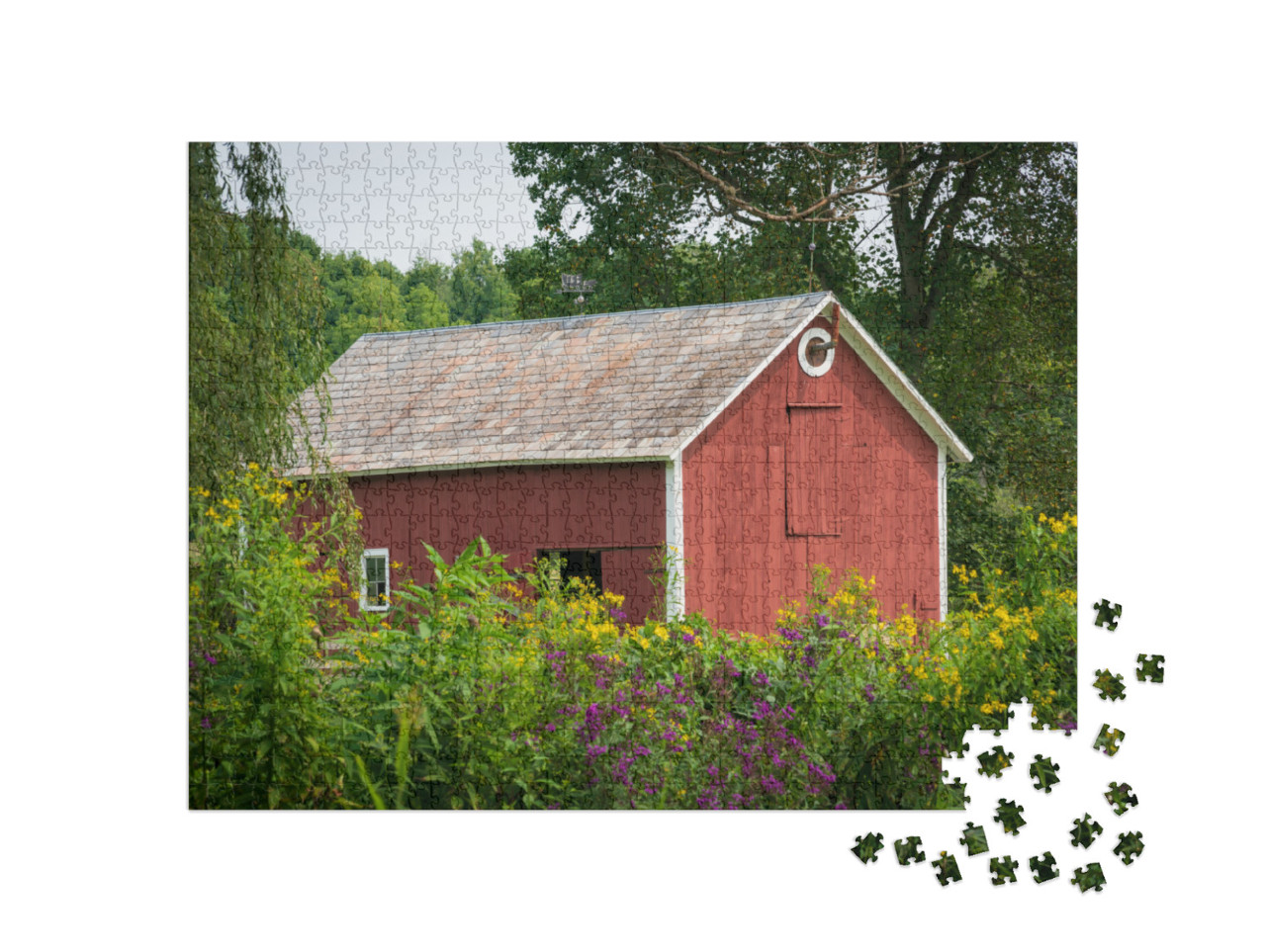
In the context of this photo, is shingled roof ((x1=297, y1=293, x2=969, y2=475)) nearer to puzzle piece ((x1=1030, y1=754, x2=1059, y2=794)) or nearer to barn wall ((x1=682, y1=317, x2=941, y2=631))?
barn wall ((x1=682, y1=317, x2=941, y2=631))

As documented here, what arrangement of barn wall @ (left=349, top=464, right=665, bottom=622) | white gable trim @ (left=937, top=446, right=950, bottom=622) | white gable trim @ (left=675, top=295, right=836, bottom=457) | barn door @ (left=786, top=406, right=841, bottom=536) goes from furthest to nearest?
white gable trim @ (left=675, top=295, right=836, bottom=457)
barn door @ (left=786, top=406, right=841, bottom=536)
white gable trim @ (left=937, top=446, right=950, bottom=622)
barn wall @ (left=349, top=464, right=665, bottom=622)

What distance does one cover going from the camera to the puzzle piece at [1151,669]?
7477 millimetres

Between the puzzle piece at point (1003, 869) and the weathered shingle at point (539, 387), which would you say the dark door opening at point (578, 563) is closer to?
the weathered shingle at point (539, 387)

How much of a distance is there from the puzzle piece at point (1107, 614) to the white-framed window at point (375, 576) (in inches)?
164

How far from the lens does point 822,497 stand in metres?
8.84

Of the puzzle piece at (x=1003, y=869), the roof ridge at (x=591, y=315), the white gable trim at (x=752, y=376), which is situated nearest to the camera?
the puzzle piece at (x=1003, y=869)

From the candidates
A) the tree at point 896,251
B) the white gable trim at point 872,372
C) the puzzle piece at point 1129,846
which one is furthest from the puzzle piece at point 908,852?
the white gable trim at point 872,372

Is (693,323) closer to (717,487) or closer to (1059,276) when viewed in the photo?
(717,487)

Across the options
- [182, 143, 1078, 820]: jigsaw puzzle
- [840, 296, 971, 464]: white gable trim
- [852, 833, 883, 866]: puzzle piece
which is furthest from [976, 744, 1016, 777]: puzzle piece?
[840, 296, 971, 464]: white gable trim

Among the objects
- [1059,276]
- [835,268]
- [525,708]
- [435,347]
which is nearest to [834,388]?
[835,268]

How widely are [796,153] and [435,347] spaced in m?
2.69

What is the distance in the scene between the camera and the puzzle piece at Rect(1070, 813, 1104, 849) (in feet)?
23.6

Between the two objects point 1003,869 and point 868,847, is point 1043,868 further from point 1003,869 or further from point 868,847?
point 868,847

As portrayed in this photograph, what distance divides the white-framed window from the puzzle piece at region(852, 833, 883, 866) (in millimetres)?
3157
